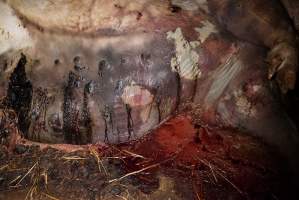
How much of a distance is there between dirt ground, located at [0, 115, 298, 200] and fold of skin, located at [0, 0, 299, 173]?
0.40ft

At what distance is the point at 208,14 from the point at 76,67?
3.21 ft

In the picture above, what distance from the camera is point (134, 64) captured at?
2639 mm

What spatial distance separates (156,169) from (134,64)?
0.72 meters

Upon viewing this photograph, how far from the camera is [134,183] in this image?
2467 millimetres

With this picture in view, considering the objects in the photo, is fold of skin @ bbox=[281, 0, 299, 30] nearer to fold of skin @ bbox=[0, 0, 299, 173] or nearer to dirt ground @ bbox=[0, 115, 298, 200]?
fold of skin @ bbox=[0, 0, 299, 173]

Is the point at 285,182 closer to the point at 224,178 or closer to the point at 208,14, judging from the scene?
the point at 224,178

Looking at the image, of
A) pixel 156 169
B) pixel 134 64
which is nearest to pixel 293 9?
pixel 134 64

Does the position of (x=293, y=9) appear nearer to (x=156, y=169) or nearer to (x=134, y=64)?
(x=134, y=64)

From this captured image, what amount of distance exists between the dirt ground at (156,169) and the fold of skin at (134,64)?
12 cm

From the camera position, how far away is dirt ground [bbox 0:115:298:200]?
241cm

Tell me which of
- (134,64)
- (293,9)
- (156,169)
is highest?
(293,9)

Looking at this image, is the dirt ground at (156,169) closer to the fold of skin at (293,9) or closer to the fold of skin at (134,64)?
the fold of skin at (134,64)

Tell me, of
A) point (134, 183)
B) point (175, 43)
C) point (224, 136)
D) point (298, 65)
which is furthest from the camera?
point (224, 136)

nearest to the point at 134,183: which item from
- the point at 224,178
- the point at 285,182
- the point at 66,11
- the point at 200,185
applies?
the point at 200,185
